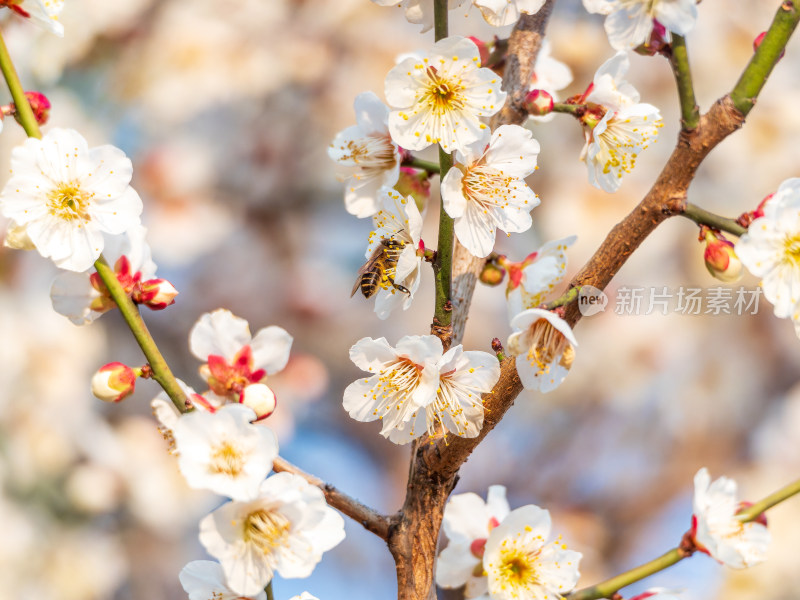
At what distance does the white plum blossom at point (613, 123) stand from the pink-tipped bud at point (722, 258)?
92 mm

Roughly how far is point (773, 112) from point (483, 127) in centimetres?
125

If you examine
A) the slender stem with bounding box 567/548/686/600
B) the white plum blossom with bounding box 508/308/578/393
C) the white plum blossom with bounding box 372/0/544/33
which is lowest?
the slender stem with bounding box 567/548/686/600

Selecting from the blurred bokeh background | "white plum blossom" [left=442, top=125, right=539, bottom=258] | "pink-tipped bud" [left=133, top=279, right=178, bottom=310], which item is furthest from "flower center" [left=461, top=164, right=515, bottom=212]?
the blurred bokeh background

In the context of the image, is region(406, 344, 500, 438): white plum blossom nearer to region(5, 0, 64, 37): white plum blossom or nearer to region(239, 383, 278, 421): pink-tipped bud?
region(239, 383, 278, 421): pink-tipped bud

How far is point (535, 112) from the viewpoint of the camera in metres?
0.57

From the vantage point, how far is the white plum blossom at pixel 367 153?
1.93 feet

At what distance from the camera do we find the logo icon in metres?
0.48

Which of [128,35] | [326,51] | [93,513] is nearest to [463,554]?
[93,513]

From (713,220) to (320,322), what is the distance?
3.73ft

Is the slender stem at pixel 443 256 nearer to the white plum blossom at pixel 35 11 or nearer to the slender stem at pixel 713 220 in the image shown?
the slender stem at pixel 713 220

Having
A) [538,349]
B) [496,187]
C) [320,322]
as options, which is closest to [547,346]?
[538,349]

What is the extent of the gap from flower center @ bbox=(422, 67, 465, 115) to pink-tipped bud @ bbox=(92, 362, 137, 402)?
0.87 ft

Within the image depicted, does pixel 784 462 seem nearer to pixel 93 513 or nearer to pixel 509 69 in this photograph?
pixel 509 69

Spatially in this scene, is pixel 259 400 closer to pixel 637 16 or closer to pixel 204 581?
pixel 204 581
